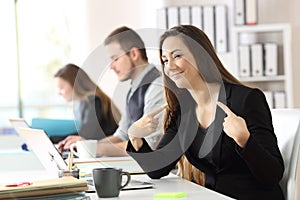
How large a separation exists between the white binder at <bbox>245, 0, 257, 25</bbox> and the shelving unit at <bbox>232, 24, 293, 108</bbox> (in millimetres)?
52

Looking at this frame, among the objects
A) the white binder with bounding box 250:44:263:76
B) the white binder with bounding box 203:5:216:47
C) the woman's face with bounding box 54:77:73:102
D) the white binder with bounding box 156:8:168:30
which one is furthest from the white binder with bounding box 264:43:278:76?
the woman's face with bounding box 54:77:73:102

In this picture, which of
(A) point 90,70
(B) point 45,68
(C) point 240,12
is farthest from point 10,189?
(B) point 45,68

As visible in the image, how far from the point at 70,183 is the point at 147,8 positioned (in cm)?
384

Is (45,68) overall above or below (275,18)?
below

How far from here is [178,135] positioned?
2.28m

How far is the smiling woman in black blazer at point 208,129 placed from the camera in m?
1.93

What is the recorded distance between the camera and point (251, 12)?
176 inches

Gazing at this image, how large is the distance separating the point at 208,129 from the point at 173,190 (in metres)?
0.36

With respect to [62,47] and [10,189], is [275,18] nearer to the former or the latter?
[62,47]

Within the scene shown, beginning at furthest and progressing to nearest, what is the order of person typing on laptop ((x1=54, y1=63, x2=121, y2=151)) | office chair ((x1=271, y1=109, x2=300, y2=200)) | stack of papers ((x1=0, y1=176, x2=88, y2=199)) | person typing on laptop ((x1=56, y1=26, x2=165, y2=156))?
person typing on laptop ((x1=54, y1=63, x2=121, y2=151)) → person typing on laptop ((x1=56, y1=26, x2=165, y2=156)) → office chair ((x1=271, y1=109, x2=300, y2=200)) → stack of papers ((x1=0, y1=176, x2=88, y2=199))

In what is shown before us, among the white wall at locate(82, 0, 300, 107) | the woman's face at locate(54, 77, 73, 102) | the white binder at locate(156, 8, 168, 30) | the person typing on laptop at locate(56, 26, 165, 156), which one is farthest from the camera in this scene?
the white wall at locate(82, 0, 300, 107)

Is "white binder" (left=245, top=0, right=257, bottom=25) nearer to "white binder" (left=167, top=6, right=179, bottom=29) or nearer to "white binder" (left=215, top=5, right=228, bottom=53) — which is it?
"white binder" (left=215, top=5, right=228, bottom=53)

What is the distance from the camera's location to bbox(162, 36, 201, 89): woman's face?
212 cm

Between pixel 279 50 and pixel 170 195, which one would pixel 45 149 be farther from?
pixel 279 50
